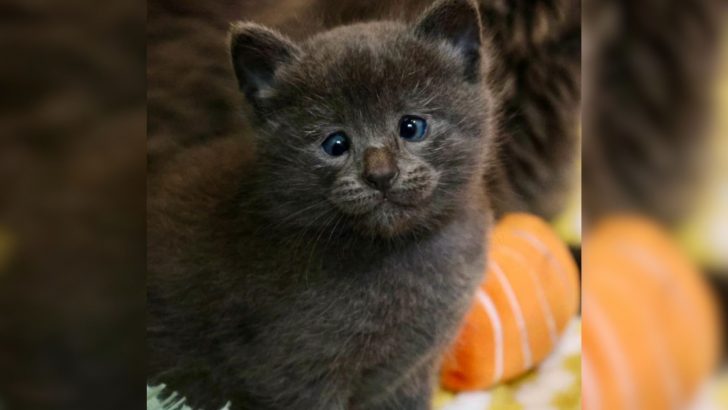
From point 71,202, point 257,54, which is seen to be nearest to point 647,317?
point 257,54

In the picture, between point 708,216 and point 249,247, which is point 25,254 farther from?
point 708,216

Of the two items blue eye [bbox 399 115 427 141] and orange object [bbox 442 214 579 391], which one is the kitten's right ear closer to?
blue eye [bbox 399 115 427 141]

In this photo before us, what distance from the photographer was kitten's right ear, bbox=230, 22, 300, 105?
0.81m

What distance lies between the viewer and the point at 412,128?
0.79m

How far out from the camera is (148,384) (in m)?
0.99

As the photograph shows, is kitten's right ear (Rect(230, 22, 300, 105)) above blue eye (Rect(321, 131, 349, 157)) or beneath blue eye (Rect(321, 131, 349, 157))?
above

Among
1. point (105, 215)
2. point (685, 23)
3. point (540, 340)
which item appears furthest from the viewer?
point (105, 215)

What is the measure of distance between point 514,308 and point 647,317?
0.99ft

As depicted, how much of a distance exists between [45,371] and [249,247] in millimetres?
357

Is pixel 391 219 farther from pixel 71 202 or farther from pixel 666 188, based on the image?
pixel 71 202

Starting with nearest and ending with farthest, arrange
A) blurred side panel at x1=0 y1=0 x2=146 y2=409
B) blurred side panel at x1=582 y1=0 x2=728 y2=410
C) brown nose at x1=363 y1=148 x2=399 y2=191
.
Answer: blurred side panel at x1=582 y1=0 x2=728 y2=410 < brown nose at x1=363 y1=148 x2=399 y2=191 < blurred side panel at x1=0 y1=0 x2=146 y2=409

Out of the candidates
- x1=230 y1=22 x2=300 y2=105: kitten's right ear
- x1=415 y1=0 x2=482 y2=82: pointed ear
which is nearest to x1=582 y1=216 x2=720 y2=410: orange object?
x1=415 y1=0 x2=482 y2=82: pointed ear

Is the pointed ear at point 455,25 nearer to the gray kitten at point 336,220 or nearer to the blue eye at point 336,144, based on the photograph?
the gray kitten at point 336,220

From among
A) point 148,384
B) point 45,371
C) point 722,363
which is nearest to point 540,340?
point 722,363
